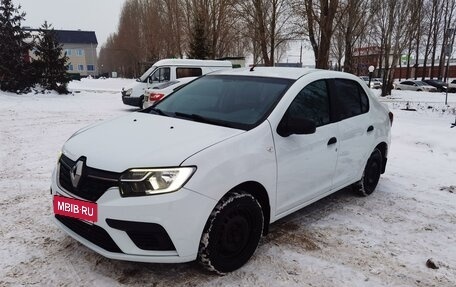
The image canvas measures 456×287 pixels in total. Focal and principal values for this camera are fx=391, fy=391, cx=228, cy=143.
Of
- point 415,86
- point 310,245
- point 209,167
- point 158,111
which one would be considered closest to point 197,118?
point 158,111

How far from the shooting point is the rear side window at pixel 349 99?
440 cm

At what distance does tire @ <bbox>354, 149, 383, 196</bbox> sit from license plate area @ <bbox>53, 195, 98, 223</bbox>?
3.45m

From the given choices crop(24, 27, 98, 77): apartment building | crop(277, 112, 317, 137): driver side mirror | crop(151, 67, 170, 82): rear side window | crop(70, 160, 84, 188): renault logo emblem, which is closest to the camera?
crop(70, 160, 84, 188): renault logo emblem

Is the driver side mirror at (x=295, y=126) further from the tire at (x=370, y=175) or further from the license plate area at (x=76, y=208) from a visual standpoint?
the tire at (x=370, y=175)

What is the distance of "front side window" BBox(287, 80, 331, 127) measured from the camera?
3.77 m

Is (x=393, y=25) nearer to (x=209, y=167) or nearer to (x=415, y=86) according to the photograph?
(x=415, y=86)

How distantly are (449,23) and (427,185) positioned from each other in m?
47.2

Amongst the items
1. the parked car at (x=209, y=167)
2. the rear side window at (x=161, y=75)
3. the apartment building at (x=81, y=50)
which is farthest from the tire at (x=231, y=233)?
the apartment building at (x=81, y=50)

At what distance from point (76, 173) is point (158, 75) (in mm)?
13016

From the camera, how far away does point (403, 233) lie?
4.08m

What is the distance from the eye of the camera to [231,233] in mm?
3104

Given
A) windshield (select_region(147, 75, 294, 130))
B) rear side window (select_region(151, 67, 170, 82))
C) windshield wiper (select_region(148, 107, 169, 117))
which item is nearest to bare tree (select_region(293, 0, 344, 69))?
rear side window (select_region(151, 67, 170, 82))

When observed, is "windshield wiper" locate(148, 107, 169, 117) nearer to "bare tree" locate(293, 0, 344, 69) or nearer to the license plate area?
the license plate area

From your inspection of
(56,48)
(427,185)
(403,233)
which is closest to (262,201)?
(403,233)
